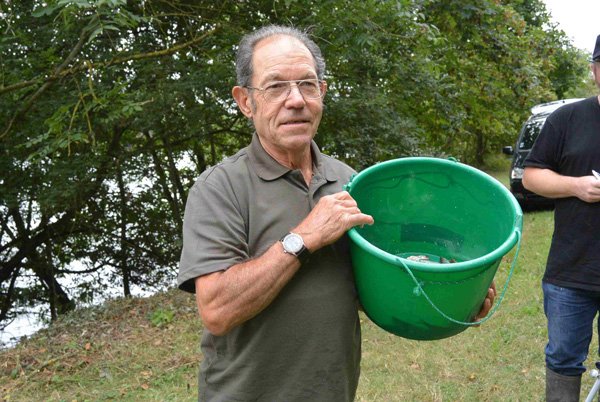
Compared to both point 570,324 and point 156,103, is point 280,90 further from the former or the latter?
point 156,103

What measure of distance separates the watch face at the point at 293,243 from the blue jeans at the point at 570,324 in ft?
5.25

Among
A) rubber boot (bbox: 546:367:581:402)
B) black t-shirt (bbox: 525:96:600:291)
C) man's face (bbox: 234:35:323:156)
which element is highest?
man's face (bbox: 234:35:323:156)

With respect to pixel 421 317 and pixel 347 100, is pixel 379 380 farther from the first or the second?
pixel 347 100

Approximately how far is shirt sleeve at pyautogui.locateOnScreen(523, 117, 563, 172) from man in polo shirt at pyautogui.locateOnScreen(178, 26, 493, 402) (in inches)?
47.7

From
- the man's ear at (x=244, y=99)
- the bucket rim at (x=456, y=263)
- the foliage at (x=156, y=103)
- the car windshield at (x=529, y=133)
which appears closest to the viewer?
the bucket rim at (x=456, y=263)

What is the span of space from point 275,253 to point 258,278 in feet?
0.25

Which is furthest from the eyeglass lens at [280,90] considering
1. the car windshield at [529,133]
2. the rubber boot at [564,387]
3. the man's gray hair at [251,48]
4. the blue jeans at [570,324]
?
the car windshield at [529,133]

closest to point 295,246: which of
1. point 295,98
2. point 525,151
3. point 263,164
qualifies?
point 263,164

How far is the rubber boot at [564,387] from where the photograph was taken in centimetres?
236

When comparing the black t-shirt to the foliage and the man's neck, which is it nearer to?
the man's neck

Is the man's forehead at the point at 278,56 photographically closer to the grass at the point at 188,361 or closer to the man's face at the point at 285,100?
the man's face at the point at 285,100

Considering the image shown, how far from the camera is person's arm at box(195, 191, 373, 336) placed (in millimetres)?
1302

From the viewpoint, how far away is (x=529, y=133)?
9508 millimetres

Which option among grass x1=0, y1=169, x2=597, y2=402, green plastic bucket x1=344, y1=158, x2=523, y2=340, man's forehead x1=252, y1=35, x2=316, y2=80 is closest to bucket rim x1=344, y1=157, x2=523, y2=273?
green plastic bucket x1=344, y1=158, x2=523, y2=340
